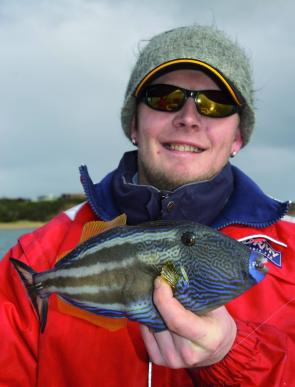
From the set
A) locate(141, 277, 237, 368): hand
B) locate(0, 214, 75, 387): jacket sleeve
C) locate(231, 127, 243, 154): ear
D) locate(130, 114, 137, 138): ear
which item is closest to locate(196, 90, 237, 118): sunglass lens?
locate(231, 127, 243, 154): ear

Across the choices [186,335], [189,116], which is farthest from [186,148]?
[186,335]

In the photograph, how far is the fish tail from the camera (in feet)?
9.20

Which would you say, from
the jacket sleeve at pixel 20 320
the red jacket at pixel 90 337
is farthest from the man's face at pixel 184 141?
the jacket sleeve at pixel 20 320

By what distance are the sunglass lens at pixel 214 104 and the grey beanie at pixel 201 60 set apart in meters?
0.08

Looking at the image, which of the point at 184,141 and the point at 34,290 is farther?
the point at 184,141

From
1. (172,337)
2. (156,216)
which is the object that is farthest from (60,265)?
(156,216)

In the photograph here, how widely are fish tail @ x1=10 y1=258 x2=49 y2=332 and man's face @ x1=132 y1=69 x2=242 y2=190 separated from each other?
63.1 inches

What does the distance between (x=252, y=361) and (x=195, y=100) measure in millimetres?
1999

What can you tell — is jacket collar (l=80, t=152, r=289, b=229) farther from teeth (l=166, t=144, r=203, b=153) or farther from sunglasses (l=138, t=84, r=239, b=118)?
sunglasses (l=138, t=84, r=239, b=118)

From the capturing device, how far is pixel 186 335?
8.23 feet

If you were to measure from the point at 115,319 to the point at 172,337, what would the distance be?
32 cm

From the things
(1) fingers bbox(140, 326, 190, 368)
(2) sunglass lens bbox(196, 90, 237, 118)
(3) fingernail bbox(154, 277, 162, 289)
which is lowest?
(1) fingers bbox(140, 326, 190, 368)

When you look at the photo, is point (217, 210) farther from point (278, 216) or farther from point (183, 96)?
point (183, 96)

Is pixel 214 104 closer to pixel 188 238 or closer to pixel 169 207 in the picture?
pixel 169 207
